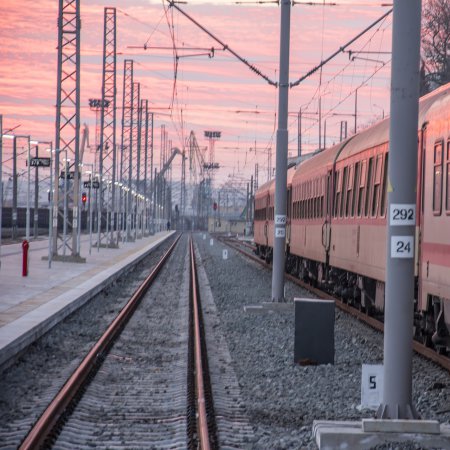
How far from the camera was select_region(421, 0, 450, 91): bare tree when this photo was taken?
53.6 metres

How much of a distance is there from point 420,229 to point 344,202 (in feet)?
27.3

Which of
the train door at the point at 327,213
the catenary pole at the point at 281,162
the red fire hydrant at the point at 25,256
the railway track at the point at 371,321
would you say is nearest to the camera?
the railway track at the point at 371,321

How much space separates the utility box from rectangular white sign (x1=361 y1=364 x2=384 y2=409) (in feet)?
12.8

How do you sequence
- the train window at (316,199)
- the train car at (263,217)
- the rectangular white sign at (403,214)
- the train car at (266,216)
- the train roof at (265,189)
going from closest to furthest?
the rectangular white sign at (403,214), the train window at (316,199), the train car at (266,216), the train car at (263,217), the train roof at (265,189)

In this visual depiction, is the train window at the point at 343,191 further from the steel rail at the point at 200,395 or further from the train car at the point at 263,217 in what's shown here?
the train car at the point at 263,217

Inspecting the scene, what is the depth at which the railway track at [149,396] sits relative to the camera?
9.62 metres

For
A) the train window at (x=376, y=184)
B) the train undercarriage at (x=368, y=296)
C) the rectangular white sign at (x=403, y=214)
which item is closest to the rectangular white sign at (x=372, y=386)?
the rectangular white sign at (x=403, y=214)

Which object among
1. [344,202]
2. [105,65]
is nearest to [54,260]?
[105,65]

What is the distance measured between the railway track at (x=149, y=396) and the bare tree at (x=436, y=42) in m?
36.2

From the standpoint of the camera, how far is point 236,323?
68.2ft

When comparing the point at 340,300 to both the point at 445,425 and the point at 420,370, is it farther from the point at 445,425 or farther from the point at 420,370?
the point at 445,425

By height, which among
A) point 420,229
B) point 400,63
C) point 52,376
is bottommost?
point 52,376

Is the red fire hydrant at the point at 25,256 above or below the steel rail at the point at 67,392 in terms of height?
above

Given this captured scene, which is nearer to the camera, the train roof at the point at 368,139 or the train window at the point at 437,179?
the train window at the point at 437,179
